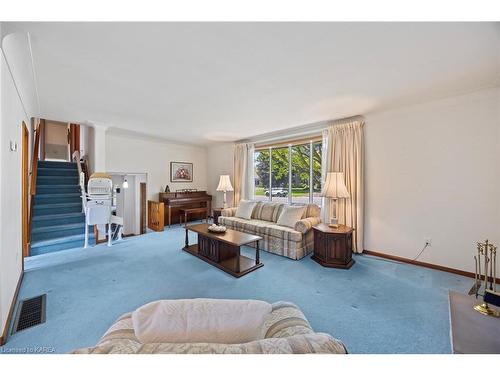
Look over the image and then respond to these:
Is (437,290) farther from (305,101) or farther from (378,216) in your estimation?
(305,101)

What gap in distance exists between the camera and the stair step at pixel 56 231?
3561 millimetres

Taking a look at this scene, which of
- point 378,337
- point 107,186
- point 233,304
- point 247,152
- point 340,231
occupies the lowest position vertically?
point 378,337

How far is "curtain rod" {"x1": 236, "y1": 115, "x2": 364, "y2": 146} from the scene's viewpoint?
3.64 metres

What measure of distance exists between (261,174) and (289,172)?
862 millimetres

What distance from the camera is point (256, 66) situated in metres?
1.94

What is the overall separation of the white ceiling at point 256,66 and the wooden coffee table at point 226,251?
1941 millimetres

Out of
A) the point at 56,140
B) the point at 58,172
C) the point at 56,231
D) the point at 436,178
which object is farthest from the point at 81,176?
the point at 436,178

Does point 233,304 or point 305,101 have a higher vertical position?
point 305,101

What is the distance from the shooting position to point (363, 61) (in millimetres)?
1843

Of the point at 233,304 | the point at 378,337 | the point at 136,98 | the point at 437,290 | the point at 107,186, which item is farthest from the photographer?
the point at 107,186

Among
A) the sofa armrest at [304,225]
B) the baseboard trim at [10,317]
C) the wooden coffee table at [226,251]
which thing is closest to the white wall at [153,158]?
the wooden coffee table at [226,251]

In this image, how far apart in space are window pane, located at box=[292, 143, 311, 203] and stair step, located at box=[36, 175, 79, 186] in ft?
16.8
